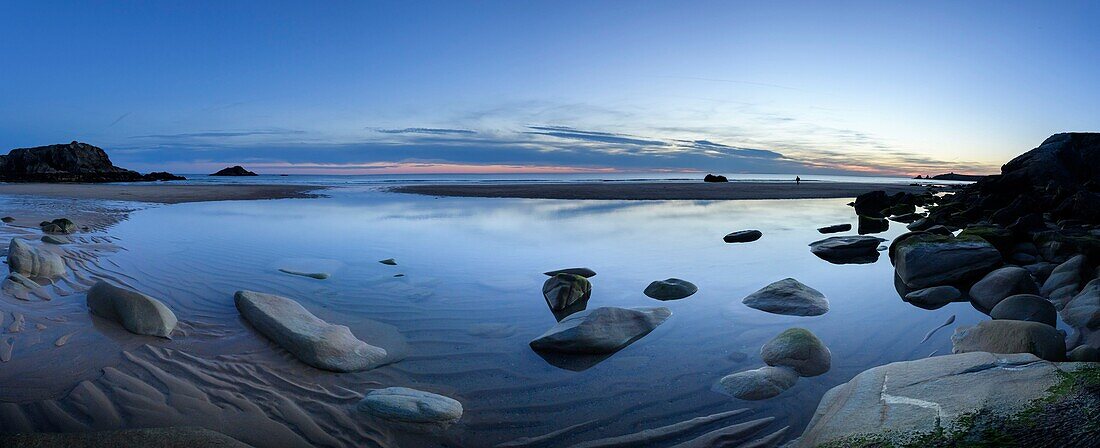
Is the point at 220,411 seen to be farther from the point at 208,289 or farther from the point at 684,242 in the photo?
the point at 684,242

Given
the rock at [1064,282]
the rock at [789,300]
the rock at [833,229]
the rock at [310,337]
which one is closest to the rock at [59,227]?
the rock at [310,337]

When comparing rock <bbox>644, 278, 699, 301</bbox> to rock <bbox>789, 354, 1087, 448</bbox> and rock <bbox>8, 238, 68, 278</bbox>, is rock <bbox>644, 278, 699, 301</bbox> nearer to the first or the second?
rock <bbox>789, 354, 1087, 448</bbox>

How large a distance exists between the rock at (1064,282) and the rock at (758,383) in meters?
5.27

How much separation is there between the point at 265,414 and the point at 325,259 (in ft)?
23.6

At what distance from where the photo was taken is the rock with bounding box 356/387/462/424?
3973mm

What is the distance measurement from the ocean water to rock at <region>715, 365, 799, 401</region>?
4.5 inches

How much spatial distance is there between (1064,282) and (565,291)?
7.12 m

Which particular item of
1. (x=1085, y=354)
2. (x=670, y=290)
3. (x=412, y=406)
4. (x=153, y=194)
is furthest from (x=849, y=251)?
(x=153, y=194)

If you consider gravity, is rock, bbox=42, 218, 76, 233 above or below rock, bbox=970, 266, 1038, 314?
above

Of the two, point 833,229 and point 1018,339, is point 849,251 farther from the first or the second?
point 1018,339

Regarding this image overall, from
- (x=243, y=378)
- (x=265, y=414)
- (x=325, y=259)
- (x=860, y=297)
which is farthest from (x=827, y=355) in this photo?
(x=325, y=259)

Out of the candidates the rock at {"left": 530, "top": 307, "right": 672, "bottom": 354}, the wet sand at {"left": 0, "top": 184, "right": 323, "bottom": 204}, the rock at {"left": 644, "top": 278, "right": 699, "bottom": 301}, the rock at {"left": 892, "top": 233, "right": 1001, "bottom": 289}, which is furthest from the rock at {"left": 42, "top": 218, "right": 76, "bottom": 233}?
the rock at {"left": 892, "top": 233, "right": 1001, "bottom": 289}

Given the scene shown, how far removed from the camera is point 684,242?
46.0 feet

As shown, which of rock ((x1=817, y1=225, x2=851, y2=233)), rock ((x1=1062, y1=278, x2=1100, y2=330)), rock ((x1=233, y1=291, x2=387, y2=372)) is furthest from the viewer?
rock ((x1=817, y1=225, x2=851, y2=233))
